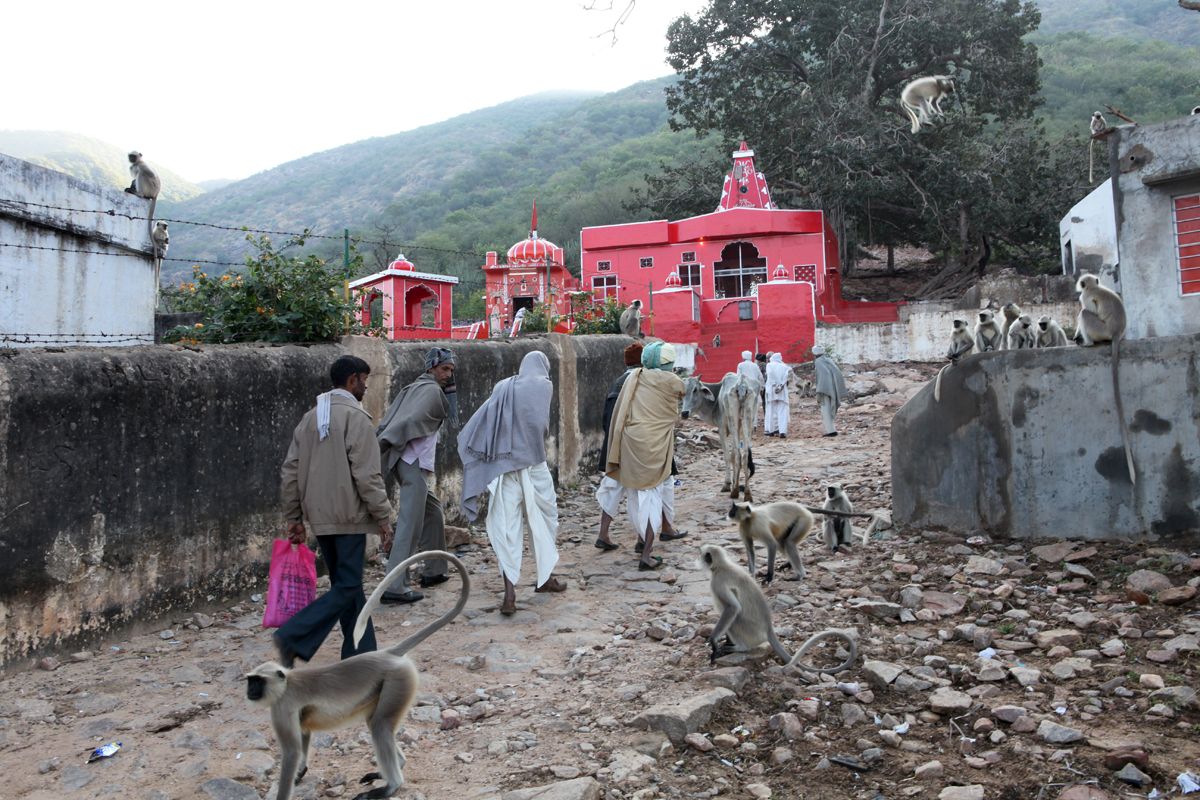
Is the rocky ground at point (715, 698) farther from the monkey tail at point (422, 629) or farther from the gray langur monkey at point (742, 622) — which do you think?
the monkey tail at point (422, 629)

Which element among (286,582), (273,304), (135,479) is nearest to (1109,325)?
(286,582)

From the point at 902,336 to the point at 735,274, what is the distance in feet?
23.1

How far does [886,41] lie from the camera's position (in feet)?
88.0

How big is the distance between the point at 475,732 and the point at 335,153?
126 meters

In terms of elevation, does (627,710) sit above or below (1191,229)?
below

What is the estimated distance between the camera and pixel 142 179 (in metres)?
11.5

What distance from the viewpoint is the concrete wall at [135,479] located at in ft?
11.6

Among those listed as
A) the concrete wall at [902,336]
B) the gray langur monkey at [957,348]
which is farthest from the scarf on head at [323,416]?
the concrete wall at [902,336]

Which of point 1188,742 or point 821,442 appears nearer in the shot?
point 1188,742

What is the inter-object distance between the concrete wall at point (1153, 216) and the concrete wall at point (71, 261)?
40.3 ft

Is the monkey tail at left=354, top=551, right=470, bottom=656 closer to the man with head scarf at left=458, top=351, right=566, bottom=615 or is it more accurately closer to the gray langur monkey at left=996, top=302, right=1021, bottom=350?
the man with head scarf at left=458, top=351, right=566, bottom=615

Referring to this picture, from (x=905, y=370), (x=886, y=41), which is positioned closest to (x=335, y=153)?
(x=886, y=41)

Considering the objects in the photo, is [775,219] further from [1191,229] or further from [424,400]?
[424,400]

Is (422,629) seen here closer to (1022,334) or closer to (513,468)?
(513,468)
